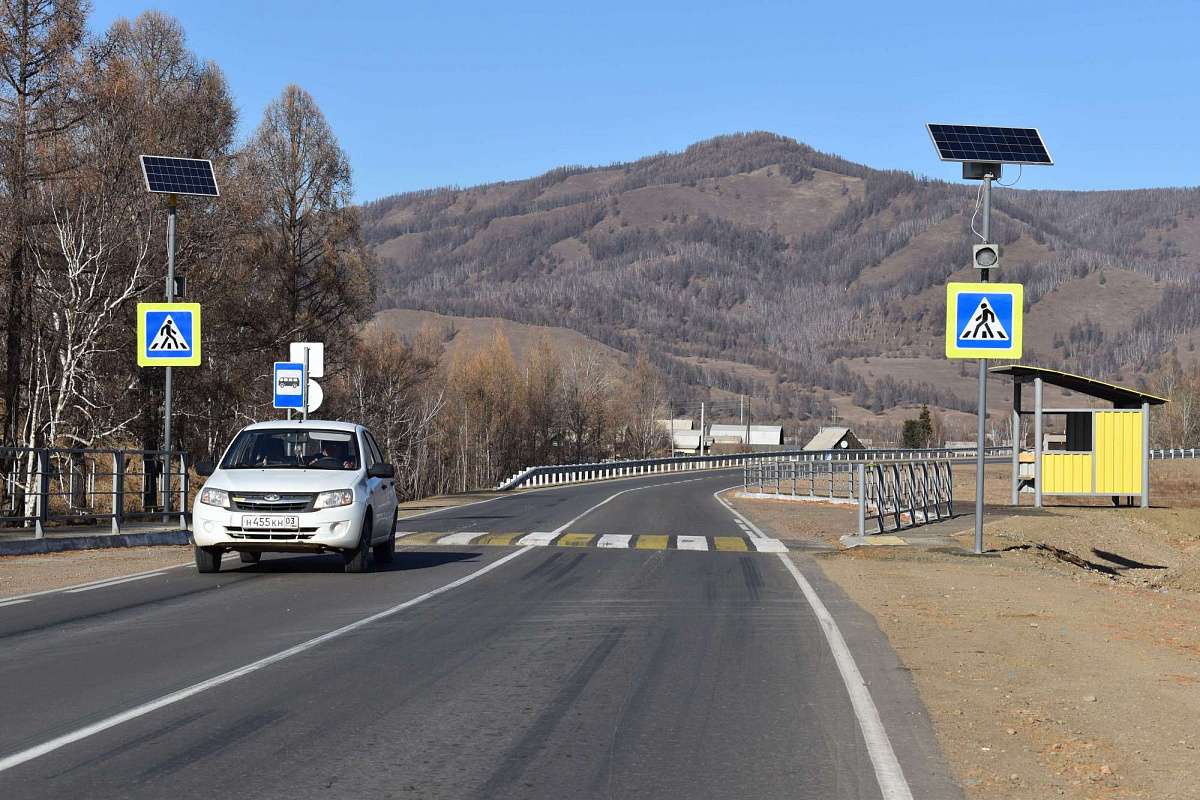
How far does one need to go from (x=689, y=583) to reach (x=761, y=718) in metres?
7.89

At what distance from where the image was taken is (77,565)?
60.1ft

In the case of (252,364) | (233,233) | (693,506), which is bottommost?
(693,506)

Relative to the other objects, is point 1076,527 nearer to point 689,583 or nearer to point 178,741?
point 689,583

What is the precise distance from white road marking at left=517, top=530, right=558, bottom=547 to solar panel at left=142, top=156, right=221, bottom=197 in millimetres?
10370

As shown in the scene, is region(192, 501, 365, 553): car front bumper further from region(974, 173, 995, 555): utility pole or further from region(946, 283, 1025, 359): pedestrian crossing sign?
region(946, 283, 1025, 359): pedestrian crossing sign

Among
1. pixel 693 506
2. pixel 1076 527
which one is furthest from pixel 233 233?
pixel 1076 527

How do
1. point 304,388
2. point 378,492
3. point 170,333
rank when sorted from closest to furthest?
point 378,492 < point 170,333 < point 304,388

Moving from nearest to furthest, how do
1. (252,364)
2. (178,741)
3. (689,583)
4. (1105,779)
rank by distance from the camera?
(1105,779), (178,741), (689,583), (252,364)

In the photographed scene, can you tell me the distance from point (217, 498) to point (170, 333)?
32.1 feet

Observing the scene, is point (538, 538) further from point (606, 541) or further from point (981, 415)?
point (981, 415)

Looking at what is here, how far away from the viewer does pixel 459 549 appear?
21.0 m

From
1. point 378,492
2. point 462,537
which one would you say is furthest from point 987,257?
point 462,537

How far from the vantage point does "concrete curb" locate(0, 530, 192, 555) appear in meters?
19.8

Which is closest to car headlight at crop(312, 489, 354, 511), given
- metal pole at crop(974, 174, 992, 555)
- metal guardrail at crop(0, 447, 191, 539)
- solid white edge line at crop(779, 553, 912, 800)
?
solid white edge line at crop(779, 553, 912, 800)
